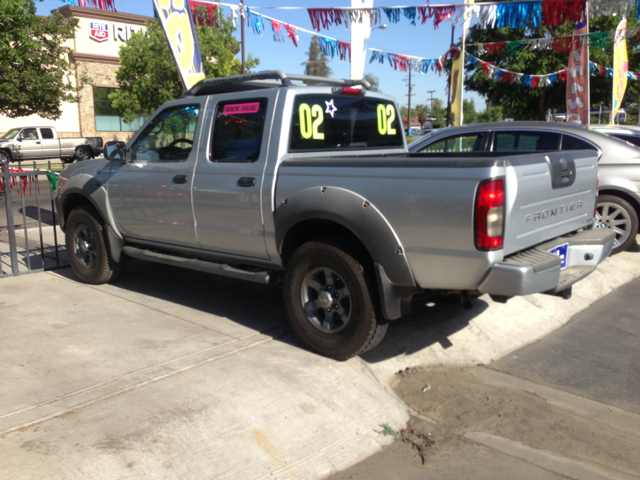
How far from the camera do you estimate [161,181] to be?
530 cm

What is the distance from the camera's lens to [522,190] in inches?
141

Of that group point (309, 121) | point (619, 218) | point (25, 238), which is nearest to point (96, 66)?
point (25, 238)

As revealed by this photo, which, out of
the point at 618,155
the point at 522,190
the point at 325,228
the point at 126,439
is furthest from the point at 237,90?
the point at 618,155

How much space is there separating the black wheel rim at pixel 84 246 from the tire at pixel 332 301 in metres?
2.75

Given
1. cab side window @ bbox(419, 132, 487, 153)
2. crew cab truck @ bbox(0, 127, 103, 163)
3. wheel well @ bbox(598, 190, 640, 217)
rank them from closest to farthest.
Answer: wheel well @ bbox(598, 190, 640, 217)
cab side window @ bbox(419, 132, 487, 153)
crew cab truck @ bbox(0, 127, 103, 163)

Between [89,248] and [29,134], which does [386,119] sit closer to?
[89,248]

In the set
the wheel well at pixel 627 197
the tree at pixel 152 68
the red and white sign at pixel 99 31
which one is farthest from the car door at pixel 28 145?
the wheel well at pixel 627 197

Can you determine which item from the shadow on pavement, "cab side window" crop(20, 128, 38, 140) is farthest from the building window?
the shadow on pavement

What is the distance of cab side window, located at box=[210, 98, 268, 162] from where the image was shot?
184 inches

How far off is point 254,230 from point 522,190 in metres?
2.05

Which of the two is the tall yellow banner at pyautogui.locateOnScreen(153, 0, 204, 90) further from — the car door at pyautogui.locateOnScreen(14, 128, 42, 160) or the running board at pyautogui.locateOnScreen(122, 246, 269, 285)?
the car door at pyautogui.locateOnScreen(14, 128, 42, 160)

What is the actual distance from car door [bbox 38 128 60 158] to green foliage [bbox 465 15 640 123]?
18.9 m

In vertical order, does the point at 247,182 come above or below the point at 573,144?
below

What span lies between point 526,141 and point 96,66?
101 ft
